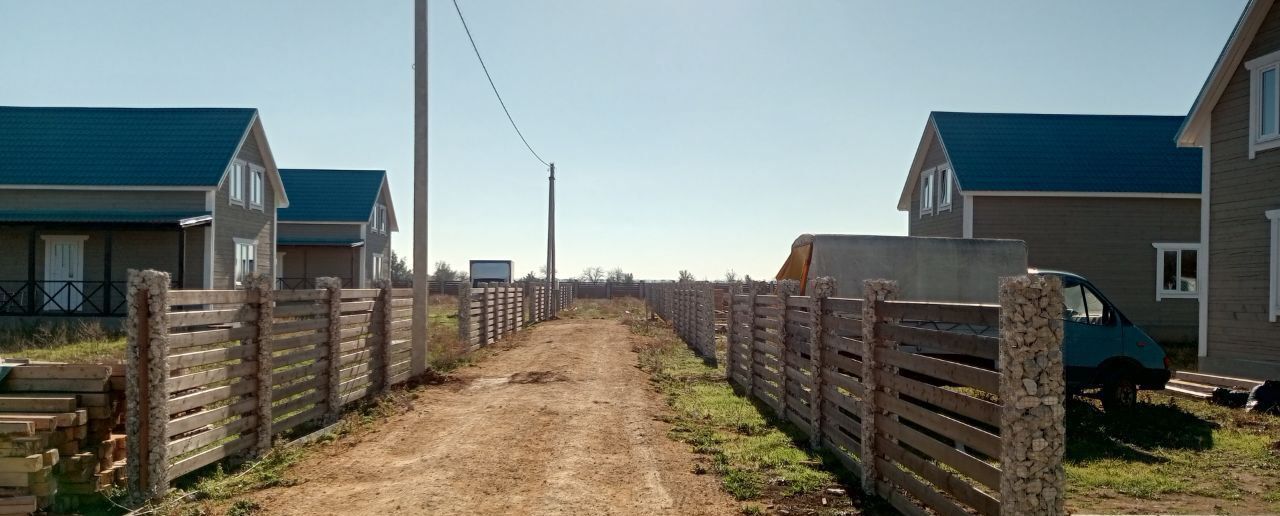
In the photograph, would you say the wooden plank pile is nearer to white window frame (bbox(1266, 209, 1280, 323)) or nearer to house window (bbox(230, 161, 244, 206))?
white window frame (bbox(1266, 209, 1280, 323))

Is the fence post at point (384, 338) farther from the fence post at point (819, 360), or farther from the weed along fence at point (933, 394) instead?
the fence post at point (819, 360)

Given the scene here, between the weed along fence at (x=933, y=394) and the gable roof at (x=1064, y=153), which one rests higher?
the gable roof at (x=1064, y=153)

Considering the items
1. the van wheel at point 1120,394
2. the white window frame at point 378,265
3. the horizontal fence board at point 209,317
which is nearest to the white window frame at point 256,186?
the white window frame at point 378,265

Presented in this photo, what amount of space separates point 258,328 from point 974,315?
6.13 metres

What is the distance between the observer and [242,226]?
28516 millimetres

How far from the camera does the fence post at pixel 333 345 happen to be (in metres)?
9.84

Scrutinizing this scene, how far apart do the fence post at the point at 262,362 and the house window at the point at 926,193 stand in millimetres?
21297

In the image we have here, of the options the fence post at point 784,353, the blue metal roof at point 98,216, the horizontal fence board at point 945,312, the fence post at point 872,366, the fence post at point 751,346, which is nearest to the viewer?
the horizontal fence board at point 945,312

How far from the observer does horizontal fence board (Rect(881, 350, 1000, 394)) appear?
15.6ft

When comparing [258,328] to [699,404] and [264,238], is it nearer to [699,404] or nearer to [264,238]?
[699,404]

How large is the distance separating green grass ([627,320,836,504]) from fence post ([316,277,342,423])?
381cm

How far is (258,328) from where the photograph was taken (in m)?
8.05

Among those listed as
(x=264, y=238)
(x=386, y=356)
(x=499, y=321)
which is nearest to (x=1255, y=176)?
(x=386, y=356)

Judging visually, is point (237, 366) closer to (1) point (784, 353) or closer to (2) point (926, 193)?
(1) point (784, 353)
